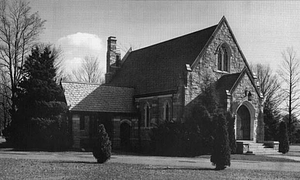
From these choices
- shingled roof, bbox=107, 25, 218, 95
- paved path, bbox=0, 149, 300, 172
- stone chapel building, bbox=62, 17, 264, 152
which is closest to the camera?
paved path, bbox=0, 149, 300, 172

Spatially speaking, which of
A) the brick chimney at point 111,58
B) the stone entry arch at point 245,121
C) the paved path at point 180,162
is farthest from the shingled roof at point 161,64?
the paved path at point 180,162

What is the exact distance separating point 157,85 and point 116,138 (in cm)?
634

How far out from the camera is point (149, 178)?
16078mm

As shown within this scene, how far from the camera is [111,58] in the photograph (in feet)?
160

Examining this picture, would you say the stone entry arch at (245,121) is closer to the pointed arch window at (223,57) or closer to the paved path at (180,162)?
the pointed arch window at (223,57)

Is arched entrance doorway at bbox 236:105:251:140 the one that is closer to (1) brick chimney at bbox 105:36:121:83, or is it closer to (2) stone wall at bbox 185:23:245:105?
(2) stone wall at bbox 185:23:245:105

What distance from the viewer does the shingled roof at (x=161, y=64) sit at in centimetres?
3681

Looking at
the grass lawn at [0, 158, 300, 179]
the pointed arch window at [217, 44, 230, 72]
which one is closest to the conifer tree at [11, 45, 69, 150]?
the grass lawn at [0, 158, 300, 179]

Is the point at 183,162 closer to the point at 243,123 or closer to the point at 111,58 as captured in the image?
the point at 243,123

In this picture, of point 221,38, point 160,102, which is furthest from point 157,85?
point 221,38

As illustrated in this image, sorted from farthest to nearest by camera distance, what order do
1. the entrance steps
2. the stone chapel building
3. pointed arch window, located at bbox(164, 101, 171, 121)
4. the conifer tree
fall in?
1. pointed arch window, located at bbox(164, 101, 171, 121)
2. the stone chapel building
3. the conifer tree
4. the entrance steps

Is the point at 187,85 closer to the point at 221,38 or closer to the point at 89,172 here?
the point at 221,38

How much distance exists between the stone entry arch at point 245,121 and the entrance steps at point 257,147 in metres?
1.29

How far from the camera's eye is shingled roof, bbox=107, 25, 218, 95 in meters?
36.8
